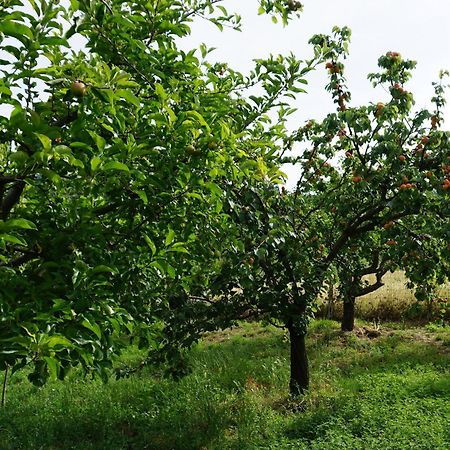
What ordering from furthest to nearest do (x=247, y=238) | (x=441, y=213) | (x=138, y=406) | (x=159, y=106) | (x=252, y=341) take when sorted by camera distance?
(x=252, y=341)
(x=138, y=406)
(x=441, y=213)
(x=247, y=238)
(x=159, y=106)

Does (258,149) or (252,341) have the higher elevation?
(258,149)

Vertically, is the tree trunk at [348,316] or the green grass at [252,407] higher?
the tree trunk at [348,316]

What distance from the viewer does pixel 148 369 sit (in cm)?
948

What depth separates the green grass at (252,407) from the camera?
5.70 metres

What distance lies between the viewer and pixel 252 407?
6.72 metres

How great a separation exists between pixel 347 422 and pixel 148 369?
4.69m

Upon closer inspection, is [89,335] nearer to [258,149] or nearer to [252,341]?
[258,149]

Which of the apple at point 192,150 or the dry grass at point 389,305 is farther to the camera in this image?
the dry grass at point 389,305

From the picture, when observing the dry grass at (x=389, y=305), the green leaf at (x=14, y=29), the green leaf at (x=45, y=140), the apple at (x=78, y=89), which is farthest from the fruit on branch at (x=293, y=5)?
the dry grass at (x=389, y=305)

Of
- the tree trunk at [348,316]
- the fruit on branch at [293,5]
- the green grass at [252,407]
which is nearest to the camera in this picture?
the fruit on branch at [293,5]

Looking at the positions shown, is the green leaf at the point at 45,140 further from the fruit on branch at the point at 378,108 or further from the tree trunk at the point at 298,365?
the tree trunk at the point at 298,365

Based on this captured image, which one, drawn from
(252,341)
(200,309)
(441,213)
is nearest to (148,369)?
(252,341)

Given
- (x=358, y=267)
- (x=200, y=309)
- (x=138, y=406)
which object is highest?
(x=358, y=267)

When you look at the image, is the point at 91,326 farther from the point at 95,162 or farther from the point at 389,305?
the point at 389,305
